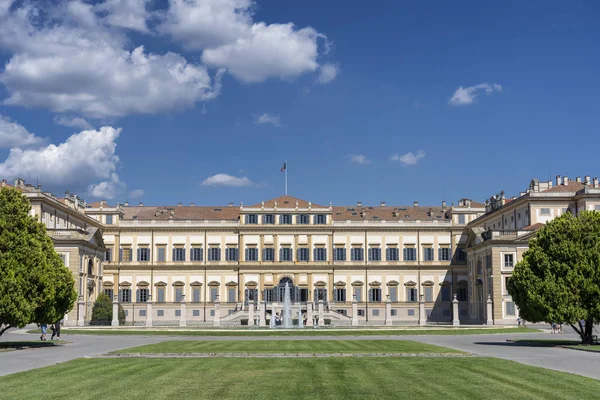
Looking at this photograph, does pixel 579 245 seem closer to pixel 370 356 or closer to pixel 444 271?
pixel 370 356

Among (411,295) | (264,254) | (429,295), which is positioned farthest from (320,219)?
(429,295)

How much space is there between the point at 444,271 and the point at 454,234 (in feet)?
15.1

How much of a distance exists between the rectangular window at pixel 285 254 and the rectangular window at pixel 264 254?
37.5 inches

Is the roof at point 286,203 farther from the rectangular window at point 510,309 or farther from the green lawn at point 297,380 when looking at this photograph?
the green lawn at point 297,380

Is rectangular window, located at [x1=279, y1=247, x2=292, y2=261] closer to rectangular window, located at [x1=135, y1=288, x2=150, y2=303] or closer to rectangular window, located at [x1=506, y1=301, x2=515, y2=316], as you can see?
rectangular window, located at [x1=135, y1=288, x2=150, y2=303]

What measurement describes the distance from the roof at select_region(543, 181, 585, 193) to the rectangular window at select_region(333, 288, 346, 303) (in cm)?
2743

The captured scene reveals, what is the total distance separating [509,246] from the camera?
223 feet

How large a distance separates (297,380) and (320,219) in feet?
218

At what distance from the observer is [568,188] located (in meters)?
69.1

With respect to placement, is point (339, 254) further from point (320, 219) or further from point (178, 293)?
point (178, 293)

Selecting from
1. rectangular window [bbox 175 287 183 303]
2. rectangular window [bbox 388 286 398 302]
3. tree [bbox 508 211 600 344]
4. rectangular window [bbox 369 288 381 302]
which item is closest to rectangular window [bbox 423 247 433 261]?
Answer: rectangular window [bbox 388 286 398 302]

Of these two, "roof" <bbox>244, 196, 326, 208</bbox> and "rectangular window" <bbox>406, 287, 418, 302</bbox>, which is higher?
"roof" <bbox>244, 196, 326, 208</bbox>

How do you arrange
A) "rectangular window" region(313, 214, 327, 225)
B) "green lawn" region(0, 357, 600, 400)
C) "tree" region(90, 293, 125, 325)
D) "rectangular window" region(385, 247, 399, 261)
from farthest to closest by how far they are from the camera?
"rectangular window" region(385, 247, 399, 261) < "rectangular window" region(313, 214, 327, 225) < "tree" region(90, 293, 125, 325) < "green lawn" region(0, 357, 600, 400)

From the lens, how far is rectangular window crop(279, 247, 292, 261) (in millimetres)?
84812
